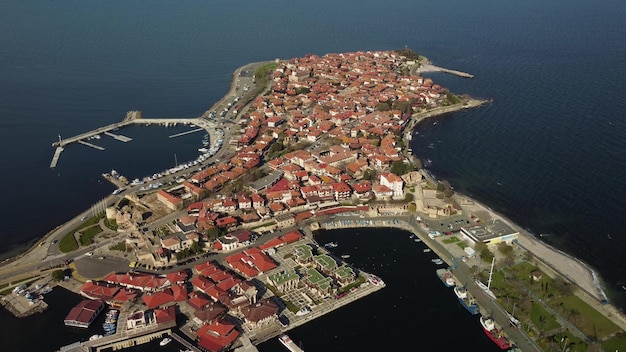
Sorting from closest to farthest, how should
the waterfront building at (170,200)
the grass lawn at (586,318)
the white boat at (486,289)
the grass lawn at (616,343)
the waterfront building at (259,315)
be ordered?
the grass lawn at (616,343) < the grass lawn at (586,318) < the waterfront building at (259,315) < the white boat at (486,289) < the waterfront building at (170,200)

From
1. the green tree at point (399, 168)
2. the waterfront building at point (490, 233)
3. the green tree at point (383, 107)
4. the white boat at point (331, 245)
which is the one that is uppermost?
the green tree at point (383, 107)

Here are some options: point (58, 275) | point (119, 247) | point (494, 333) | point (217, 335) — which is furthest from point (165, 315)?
point (494, 333)

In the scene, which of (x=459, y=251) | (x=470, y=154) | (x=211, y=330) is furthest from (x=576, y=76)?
(x=211, y=330)

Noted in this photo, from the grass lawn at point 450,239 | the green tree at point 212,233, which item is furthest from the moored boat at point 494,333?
the green tree at point 212,233

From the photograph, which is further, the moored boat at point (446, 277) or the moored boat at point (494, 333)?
the moored boat at point (446, 277)

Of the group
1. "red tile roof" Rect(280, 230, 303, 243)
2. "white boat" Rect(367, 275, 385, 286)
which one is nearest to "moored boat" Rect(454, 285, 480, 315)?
"white boat" Rect(367, 275, 385, 286)

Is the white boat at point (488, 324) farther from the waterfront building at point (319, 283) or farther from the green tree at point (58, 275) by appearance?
the green tree at point (58, 275)

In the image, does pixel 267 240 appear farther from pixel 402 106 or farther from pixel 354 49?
pixel 354 49
